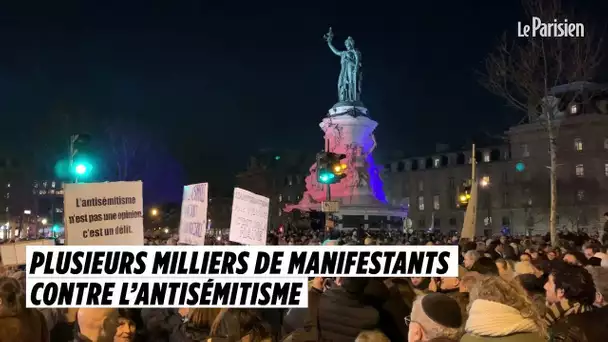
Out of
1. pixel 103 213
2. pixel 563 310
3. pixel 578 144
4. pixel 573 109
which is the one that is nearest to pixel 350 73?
pixel 573 109

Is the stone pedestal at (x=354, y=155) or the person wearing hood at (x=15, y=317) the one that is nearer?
the person wearing hood at (x=15, y=317)

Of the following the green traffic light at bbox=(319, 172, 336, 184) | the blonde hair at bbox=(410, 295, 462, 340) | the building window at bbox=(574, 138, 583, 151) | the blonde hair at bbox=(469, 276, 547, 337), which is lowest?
the blonde hair at bbox=(410, 295, 462, 340)

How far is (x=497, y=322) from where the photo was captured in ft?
12.6

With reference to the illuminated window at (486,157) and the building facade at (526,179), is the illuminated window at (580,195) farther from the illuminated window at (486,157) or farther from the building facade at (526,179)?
the illuminated window at (486,157)

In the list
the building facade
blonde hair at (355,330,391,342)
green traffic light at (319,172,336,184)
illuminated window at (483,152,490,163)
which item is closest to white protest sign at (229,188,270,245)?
blonde hair at (355,330,391,342)

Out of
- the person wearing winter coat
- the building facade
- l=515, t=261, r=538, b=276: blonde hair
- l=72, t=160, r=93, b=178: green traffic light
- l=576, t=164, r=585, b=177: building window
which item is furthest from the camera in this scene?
l=576, t=164, r=585, b=177: building window

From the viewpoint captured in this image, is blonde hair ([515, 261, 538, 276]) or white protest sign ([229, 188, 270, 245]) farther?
white protest sign ([229, 188, 270, 245])

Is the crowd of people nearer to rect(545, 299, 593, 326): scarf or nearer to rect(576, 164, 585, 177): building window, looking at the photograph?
rect(545, 299, 593, 326): scarf

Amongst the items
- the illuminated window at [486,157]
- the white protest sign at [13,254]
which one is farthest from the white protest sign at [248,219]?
the illuminated window at [486,157]

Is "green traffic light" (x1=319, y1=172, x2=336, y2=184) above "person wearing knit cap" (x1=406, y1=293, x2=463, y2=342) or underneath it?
above

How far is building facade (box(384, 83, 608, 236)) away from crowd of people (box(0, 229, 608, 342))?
52.6 metres

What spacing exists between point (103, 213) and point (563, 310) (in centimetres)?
509

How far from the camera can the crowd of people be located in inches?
158

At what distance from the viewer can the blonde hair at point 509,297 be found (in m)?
3.99
